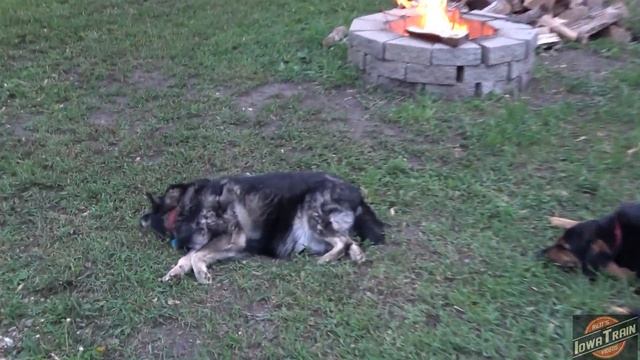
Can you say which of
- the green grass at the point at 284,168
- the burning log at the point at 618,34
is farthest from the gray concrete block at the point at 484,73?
the burning log at the point at 618,34

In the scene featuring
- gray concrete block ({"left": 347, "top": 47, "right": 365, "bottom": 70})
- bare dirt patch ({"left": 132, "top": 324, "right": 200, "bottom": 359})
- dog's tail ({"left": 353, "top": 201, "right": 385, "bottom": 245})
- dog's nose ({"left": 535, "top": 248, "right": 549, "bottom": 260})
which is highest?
gray concrete block ({"left": 347, "top": 47, "right": 365, "bottom": 70})

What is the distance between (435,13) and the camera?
7.46m

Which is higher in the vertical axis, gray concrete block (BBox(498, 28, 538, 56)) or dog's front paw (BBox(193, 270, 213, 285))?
gray concrete block (BBox(498, 28, 538, 56))

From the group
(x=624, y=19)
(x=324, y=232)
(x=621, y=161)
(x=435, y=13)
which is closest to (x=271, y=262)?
(x=324, y=232)

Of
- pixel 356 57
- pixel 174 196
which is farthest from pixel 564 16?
pixel 174 196

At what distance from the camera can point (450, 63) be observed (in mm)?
6836

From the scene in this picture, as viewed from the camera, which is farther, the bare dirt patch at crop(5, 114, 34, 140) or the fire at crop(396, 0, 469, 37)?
the fire at crop(396, 0, 469, 37)

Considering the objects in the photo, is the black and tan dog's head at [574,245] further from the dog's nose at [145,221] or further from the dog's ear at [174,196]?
the dog's nose at [145,221]

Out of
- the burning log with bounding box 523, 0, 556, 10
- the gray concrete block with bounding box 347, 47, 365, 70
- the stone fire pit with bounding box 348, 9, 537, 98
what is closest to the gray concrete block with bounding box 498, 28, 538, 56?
the stone fire pit with bounding box 348, 9, 537, 98

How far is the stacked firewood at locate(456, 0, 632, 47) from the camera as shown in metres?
8.59

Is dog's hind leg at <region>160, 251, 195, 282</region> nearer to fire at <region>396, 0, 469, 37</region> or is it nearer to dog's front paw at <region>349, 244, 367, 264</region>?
dog's front paw at <region>349, 244, 367, 264</region>

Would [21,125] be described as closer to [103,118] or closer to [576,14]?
[103,118]

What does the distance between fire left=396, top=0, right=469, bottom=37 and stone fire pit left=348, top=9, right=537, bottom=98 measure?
224mm

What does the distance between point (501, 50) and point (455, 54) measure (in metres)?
0.44
